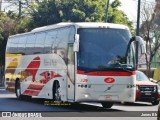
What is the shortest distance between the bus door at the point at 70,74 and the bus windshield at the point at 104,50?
48 cm

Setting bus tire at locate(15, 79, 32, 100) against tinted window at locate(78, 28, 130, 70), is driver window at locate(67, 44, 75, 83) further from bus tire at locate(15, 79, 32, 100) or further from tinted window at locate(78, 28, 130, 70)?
bus tire at locate(15, 79, 32, 100)

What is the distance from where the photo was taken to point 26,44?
2750 cm

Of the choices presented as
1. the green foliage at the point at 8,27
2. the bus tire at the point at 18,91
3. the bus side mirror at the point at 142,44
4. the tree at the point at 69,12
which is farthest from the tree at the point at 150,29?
the bus side mirror at the point at 142,44

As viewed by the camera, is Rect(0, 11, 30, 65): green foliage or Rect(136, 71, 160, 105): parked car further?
Rect(0, 11, 30, 65): green foliage

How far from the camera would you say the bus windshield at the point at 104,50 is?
20.6 meters

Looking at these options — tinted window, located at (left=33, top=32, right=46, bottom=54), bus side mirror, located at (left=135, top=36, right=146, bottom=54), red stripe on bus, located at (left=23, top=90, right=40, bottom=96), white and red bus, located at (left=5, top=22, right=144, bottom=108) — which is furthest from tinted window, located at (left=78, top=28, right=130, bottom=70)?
red stripe on bus, located at (left=23, top=90, right=40, bottom=96)

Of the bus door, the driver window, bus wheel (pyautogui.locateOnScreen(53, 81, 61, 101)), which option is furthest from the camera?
bus wheel (pyautogui.locateOnScreen(53, 81, 61, 101))

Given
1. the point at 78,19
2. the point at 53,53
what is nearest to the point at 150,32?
the point at 78,19

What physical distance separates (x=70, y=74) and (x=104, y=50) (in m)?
1.61

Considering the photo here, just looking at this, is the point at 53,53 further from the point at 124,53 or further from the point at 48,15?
the point at 48,15

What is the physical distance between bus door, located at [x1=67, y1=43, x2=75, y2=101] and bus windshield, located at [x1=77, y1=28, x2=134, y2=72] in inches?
18.9

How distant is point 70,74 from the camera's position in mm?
21188

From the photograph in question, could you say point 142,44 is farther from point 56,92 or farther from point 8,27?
point 8,27

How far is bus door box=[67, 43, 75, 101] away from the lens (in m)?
20.9
